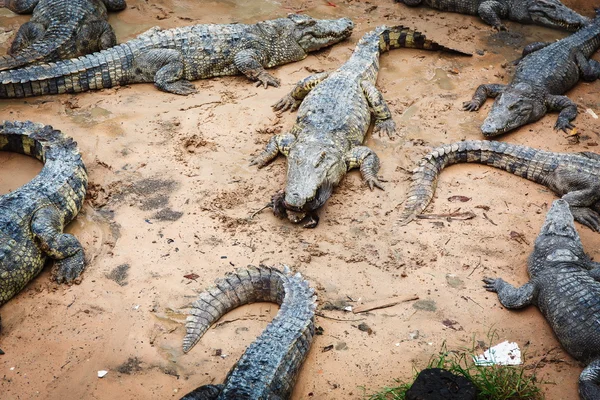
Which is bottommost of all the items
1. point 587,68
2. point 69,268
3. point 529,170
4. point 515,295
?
point 69,268

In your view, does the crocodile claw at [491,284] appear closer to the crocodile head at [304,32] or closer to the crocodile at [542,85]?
the crocodile at [542,85]

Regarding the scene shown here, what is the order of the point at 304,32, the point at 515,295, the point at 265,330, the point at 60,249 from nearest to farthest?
1. the point at 265,330
2. the point at 515,295
3. the point at 60,249
4. the point at 304,32

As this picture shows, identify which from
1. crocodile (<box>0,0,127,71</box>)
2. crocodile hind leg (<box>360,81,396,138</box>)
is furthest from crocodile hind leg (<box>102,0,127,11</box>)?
crocodile hind leg (<box>360,81,396,138</box>)

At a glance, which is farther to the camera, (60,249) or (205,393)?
(60,249)

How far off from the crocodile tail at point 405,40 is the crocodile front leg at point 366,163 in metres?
2.34

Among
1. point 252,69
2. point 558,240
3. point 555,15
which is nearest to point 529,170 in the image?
point 558,240

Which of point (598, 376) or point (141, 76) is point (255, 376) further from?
point (141, 76)

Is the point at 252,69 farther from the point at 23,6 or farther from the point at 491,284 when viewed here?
the point at 491,284

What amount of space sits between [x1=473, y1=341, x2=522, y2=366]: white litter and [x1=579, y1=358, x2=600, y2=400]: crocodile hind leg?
1.30ft

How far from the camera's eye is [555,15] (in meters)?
8.48

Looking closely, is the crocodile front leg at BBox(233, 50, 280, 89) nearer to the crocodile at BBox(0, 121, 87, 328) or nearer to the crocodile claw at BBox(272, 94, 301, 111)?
the crocodile claw at BBox(272, 94, 301, 111)

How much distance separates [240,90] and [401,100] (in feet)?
6.12

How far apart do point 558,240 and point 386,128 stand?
2313 mm

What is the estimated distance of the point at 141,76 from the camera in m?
7.39
